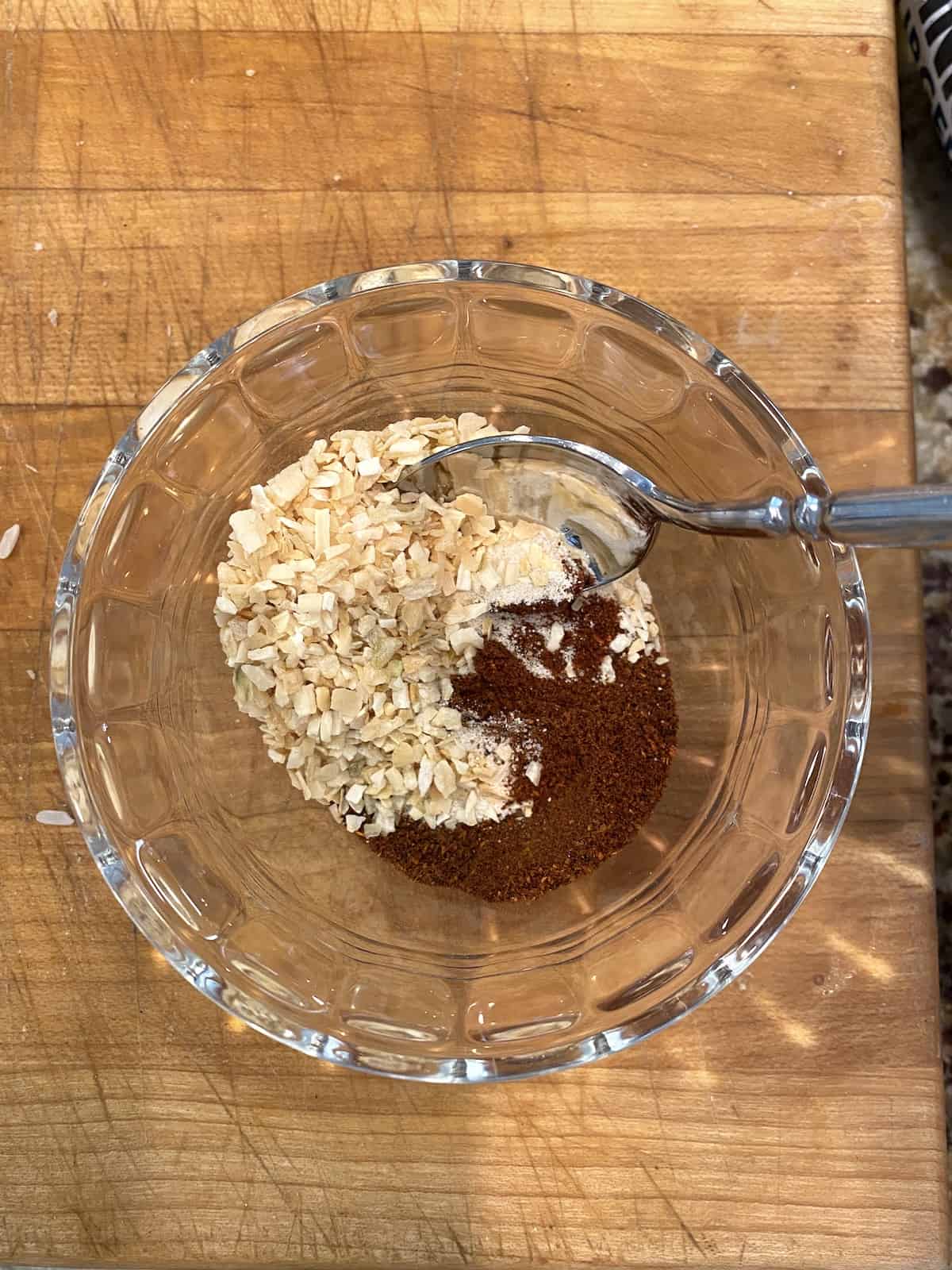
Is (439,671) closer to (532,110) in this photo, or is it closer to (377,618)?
(377,618)

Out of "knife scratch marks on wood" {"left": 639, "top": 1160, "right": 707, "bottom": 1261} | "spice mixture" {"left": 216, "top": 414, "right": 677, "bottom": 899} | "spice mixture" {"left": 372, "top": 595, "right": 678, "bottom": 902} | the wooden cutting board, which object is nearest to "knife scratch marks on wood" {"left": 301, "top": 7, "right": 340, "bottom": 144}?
the wooden cutting board

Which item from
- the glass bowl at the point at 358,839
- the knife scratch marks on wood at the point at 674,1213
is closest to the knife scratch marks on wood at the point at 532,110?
the glass bowl at the point at 358,839

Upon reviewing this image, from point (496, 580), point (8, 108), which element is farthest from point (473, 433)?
point (8, 108)

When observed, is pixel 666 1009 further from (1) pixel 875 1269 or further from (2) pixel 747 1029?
(1) pixel 875 1269

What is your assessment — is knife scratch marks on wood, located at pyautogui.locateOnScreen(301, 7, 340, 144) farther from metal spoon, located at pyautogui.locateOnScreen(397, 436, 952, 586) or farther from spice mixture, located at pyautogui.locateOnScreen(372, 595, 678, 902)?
spice mixture, located at pyautogui.locateOnScreen(372, 595, 678, 902)

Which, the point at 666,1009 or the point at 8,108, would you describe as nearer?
the point at 666,1009

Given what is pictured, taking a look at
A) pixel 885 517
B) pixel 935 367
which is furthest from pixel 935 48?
pixel 885 517

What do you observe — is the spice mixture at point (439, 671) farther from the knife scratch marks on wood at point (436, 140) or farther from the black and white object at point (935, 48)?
the black and white object at point (935, 48)
